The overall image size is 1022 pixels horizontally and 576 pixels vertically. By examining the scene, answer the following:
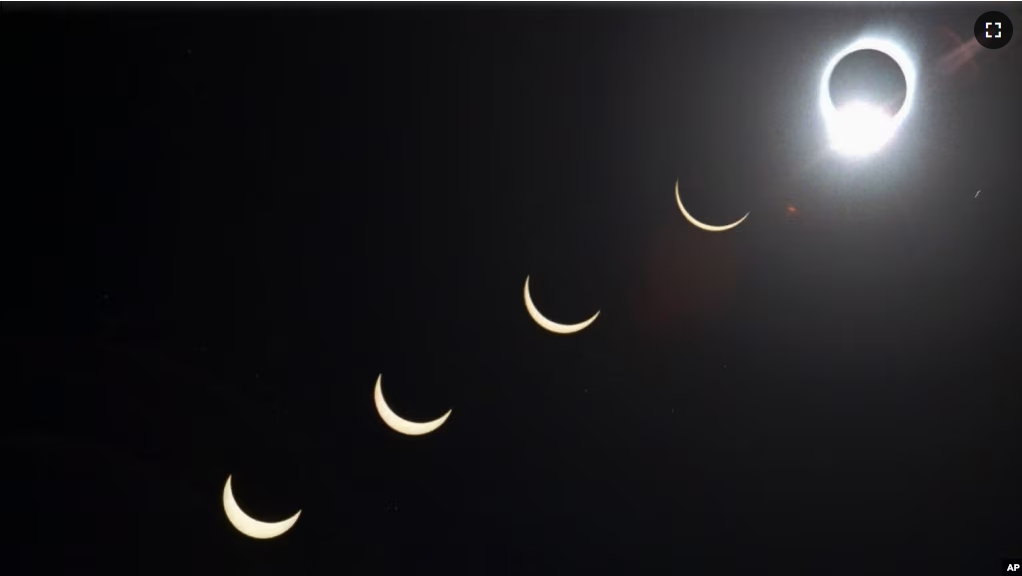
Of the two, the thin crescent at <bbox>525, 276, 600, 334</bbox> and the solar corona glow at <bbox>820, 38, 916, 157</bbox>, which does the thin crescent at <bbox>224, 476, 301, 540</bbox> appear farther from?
the solar corona glow at <bbox>820, 38, 916, 157</bbox>

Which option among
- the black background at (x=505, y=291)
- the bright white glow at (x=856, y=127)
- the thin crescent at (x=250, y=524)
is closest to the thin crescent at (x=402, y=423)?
the black background at (x=505, y=291)

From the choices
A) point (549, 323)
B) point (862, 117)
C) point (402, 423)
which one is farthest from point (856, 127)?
point (402, 423)

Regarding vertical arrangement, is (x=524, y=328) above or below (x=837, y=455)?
above

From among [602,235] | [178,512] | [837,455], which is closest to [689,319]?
[602,235]

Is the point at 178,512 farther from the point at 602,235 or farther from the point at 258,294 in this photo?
the point at 602,235

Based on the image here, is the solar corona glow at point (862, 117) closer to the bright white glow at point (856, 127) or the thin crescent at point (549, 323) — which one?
the bright white glow at point (856, 127)
